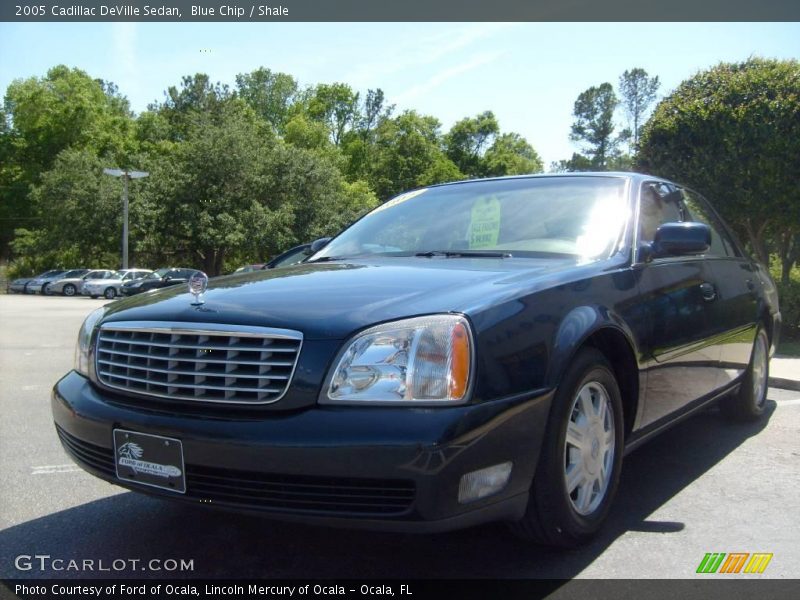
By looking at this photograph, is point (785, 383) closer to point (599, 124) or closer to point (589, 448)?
point (589, 448)

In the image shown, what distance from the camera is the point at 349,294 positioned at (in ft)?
8.98

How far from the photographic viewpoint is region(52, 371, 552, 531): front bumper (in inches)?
89.3

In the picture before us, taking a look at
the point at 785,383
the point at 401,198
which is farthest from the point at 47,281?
the point at 401,198

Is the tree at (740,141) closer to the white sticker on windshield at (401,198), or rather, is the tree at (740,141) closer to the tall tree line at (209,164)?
the white sticker on windshield at (401,198)

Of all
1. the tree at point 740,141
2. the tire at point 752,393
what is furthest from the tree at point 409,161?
the tire at point 752,393

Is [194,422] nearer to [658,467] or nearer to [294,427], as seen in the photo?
[294,427]

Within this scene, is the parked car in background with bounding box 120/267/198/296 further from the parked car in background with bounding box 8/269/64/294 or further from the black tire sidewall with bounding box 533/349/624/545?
the black tire sidewall with bounding box 533/349/624/545

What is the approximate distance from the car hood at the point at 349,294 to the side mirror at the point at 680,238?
1.96 ft

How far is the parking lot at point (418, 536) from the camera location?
2.84 metres

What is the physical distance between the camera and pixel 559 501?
8.95ft

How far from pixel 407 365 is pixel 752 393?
12.2 ft

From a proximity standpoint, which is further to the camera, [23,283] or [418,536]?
[23,283]

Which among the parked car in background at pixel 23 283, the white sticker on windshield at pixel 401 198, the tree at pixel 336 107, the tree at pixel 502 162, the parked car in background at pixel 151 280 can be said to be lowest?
the parked car in background at pixel 23 283

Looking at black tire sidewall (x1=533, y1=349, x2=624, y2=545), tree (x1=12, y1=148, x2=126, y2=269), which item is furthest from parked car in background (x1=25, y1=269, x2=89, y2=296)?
black tire sidewall (x1=533, y1=349, x2=624, y2=545)
